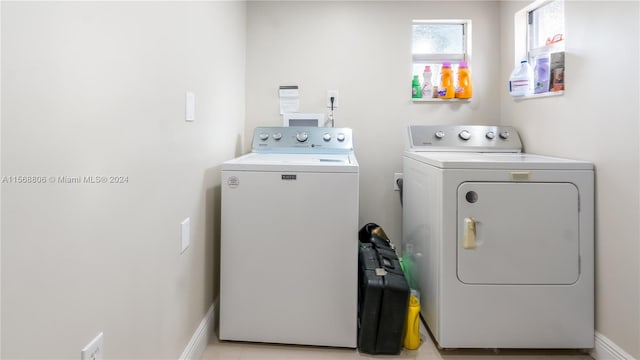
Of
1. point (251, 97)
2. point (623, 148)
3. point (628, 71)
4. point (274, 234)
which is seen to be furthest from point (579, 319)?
point (251, 97)

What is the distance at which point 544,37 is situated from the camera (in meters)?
2.21

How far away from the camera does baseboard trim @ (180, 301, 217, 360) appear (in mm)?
1534

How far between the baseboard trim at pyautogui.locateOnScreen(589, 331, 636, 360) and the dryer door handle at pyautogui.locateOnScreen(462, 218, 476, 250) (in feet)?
2.25

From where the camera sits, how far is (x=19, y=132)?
2.18ft

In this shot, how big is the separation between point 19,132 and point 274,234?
1.14 metres

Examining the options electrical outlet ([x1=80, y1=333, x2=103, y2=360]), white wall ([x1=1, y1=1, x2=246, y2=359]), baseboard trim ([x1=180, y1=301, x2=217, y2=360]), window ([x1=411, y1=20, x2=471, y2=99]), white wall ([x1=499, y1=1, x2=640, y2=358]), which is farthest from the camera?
window ([x1=411, y1=20, x2=471, y2=99])

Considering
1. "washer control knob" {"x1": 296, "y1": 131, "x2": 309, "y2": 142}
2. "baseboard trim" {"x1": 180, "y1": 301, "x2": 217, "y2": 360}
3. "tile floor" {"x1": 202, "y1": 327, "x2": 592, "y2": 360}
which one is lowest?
"tile floor" {"x1": 202, "y1": 327, "x2": 592, "y2": 360}

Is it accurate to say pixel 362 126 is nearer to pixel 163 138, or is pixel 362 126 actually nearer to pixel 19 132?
pixel 163 138

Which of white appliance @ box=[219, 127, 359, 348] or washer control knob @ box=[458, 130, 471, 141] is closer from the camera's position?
white appliance @ box=[219, 127, 359, 348]

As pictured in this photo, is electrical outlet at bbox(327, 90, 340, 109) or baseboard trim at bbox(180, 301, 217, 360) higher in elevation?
electrical outlet at bbox(327, 90, 340, 109)

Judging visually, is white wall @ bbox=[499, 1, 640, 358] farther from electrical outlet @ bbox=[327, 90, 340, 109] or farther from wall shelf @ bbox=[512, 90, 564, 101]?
electrical outlet @ bbox=[327, 90, 340, 109]

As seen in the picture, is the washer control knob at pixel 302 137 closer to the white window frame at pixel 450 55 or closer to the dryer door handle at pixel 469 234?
the white window frame at pixel 450 55

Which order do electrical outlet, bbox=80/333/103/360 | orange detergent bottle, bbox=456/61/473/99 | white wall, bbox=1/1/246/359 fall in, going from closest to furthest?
white wall, bbox=1/1/246/359
electrical outlet, bbox=80/333/103/360
orange detergent bottle, bbox=456/61/473/99

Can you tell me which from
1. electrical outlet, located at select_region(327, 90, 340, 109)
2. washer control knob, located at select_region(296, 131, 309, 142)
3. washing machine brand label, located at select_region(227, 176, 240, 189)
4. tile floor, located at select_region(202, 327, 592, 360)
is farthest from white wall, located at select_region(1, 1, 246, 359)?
electrical outlet, located at select_region(327, 90, 340, 109)
